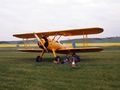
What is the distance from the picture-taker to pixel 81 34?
21.8 meters

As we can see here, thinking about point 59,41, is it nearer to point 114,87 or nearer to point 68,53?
point 68,53

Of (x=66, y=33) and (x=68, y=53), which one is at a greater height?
(x=66, y=33)

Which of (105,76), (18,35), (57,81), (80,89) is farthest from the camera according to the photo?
(18,35)

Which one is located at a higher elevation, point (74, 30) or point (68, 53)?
point (74, 30)

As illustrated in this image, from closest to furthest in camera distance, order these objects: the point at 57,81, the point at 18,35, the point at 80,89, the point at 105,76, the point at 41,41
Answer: the point at 80,89
the point at 57,81
the point at 105,76
the point at 41,41
the point at 18,35

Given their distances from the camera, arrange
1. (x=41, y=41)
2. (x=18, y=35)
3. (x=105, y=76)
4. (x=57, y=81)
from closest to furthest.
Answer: (x=57, y=81), (x=105, y=76), (x=41, y=41), (x=18, y=35)

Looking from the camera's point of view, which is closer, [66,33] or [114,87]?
[114,87]

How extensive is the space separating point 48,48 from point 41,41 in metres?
0.78

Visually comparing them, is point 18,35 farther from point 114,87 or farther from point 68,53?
point 114,87

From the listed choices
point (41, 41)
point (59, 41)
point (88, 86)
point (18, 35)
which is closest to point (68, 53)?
point (59, 41)

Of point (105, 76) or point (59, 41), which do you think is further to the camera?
point (59, 41)

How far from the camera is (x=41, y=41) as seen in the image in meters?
20.7

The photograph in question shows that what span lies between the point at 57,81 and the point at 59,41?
11941mm

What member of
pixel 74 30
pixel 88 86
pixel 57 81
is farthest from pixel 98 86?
pixel 74 30
